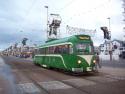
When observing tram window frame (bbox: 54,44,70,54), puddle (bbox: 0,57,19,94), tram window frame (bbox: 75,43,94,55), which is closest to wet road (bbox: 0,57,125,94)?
puddle (bbox: 0,57,19,94)

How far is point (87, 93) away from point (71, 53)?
1025cm

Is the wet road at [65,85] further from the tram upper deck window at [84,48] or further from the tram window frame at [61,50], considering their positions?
the tram window frame at [61,50]

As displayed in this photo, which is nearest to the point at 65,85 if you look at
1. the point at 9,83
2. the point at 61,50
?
the point at 9,83

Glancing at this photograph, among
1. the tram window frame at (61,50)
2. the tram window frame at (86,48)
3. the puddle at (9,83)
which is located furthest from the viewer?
the tram window frame at (61,50)

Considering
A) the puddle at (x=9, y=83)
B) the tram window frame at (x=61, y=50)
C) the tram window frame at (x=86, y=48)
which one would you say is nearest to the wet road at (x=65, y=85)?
the puddle at (x=9, y=83)

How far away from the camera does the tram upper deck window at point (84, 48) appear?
23.0 meters

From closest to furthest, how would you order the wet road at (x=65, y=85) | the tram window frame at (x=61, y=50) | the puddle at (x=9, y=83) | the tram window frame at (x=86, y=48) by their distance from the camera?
1. the wet road at (x=65, y=85)
2. the puddle at (x=9, y=83)
3. the tram window frame at (x=86, y=48)
4. the tram window frame at (x=61, y=50)

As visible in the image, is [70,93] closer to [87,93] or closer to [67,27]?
[87,93]

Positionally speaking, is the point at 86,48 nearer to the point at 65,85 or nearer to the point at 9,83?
the point at 65,85

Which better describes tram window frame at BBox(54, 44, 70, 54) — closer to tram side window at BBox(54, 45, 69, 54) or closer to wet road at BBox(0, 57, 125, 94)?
tram side window at BBox(54, 45, 69, 54)

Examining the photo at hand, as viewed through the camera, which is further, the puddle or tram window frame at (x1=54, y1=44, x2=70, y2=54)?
tram window frame at (x1=54, y1=44, x2=70, y2=54)

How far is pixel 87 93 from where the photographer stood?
13.1 m

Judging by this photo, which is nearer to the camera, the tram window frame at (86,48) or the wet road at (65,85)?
the wet road at (65,85)

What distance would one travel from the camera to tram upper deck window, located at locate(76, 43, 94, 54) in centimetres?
2300
